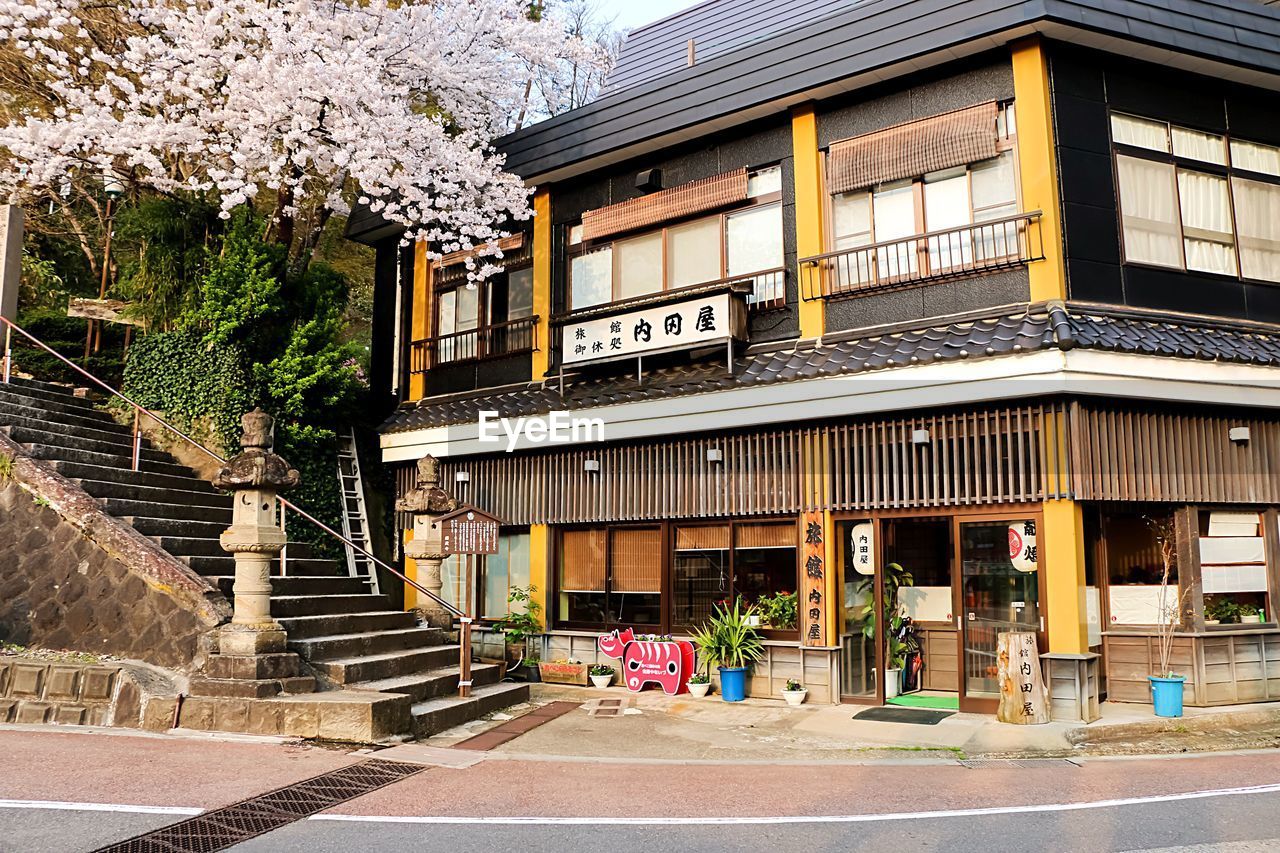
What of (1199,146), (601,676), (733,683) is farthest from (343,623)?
(1199,146)

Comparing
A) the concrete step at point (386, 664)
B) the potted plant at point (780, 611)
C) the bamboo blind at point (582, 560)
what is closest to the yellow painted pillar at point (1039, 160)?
the potted plant at point (780, 611)

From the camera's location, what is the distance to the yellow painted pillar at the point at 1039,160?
10.7 metres

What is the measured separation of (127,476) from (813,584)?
9090 mm

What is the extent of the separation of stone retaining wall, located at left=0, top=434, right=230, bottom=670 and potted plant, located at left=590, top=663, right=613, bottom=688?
215 inches

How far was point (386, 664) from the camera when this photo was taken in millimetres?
10734

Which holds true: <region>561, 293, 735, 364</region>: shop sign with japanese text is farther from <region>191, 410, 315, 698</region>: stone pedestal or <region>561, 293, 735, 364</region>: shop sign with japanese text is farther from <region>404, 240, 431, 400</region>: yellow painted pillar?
<region>191, 410, 315, 698</region>: stone pedestal

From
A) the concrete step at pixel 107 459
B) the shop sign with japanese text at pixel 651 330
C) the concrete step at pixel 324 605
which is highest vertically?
the shop sign with japanese text at pixel 651 330

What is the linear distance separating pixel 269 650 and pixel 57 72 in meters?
10.8

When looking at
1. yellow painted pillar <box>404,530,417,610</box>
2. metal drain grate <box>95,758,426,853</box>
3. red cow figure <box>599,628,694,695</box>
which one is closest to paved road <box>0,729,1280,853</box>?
metal drain grate <box>95,758,426,853</box>

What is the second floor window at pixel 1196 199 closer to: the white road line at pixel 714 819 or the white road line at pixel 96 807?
the white road line at pixel 714 819

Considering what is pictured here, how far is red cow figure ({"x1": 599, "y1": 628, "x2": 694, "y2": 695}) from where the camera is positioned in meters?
13.0

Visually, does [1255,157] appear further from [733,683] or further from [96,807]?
[96,807]

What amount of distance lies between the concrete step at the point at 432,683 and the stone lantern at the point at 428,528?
1.15 m

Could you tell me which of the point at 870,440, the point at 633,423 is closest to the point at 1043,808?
the point at 870,440
